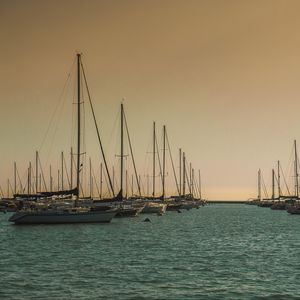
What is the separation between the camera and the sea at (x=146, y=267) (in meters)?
27.3

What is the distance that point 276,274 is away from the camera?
32969 mm

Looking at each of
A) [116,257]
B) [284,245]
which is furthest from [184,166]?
[116,257]

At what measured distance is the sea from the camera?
27.3 metres

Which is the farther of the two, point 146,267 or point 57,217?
point 57,217

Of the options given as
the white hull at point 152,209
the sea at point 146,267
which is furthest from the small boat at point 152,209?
the sea at point 146,267

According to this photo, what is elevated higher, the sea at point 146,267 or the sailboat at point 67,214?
the sailboat at point 67,214

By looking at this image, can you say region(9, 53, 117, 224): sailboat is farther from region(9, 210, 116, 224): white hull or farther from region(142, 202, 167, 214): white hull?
region(142, 202, 167, 214): white hull

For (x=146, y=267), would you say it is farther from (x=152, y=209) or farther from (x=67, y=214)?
(x=152, y=209)

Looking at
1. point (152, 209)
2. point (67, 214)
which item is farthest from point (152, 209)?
point (67, 214)

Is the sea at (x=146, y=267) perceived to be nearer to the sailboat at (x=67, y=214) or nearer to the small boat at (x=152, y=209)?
the sailboat at (x=67, y=214)

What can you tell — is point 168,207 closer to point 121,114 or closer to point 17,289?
point 121,114

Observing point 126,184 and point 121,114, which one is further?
point 126,184

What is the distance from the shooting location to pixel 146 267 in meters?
34.9

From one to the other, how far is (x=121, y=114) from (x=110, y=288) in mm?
65260
